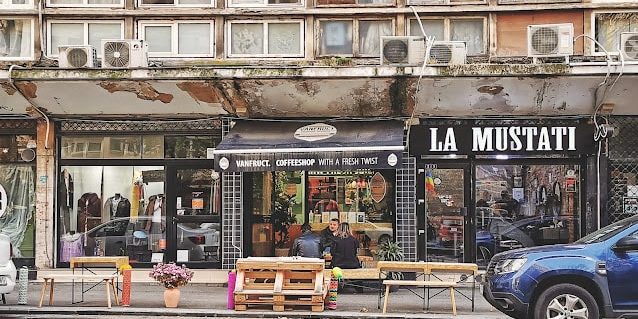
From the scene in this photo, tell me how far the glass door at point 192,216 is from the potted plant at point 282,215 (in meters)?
1.21

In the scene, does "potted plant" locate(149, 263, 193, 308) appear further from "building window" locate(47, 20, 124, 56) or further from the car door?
the car door

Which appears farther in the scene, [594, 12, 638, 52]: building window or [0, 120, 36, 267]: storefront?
[0, 120, 36, 267]: storefront

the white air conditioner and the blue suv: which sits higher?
the white air conditioner

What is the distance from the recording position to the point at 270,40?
55.0ft

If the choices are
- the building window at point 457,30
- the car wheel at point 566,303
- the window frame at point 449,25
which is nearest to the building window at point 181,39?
the window frame at point 449,25

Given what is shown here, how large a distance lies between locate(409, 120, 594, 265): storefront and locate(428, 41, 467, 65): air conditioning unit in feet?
5.56

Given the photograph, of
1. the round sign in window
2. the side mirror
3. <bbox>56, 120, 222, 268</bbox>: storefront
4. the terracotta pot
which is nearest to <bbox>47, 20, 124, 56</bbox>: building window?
<bbox>56, 120, 222, 268</bbox>: storefront

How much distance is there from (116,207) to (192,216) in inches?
64.3

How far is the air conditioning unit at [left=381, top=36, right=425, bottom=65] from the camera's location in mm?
15297

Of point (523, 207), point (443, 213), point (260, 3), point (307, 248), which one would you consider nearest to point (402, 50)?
point (260, 3)

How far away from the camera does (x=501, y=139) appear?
16.5 meters

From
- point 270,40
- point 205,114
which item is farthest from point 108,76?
point 270,40

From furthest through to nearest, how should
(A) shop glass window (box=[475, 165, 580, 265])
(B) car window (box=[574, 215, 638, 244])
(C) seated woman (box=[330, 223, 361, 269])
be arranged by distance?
1. (A) shop glass window (box=[475, 165, 580, 265])
2. (C) seated woman (box=[330, 223, 361, 269])
3. (B) car window (box=[574, 215, 638, 244])

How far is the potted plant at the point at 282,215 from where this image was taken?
17.4 meters
